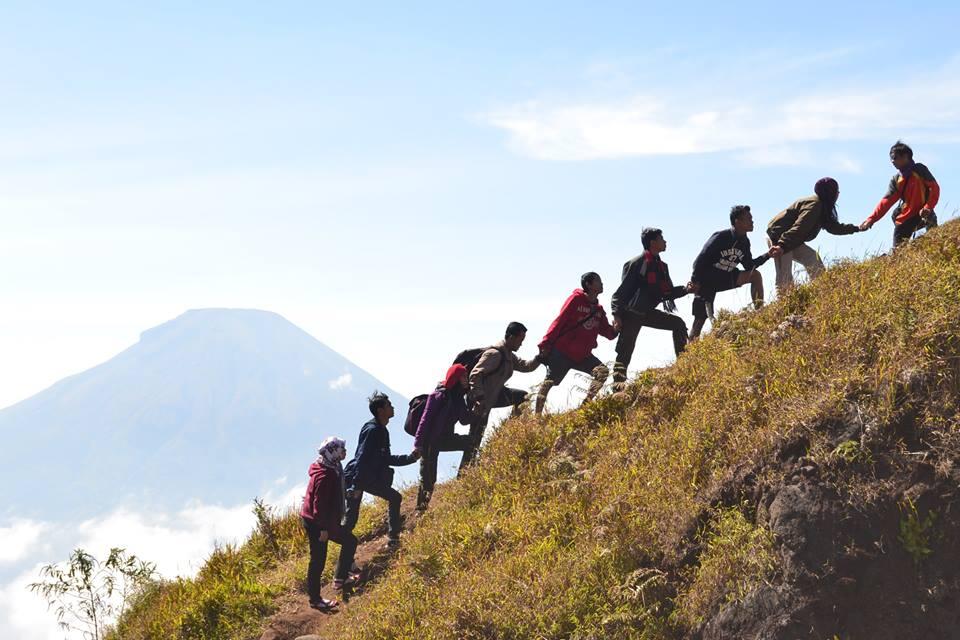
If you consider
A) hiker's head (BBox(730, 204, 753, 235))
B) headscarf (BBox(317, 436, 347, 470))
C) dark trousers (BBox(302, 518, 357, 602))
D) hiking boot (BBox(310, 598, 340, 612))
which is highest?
hiker's head (BBox(730, 204, 753, 235))

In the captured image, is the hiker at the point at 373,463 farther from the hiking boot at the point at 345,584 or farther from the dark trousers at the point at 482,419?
the dark trousers at the point at 482,419

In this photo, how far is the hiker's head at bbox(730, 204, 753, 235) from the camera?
41.7ft

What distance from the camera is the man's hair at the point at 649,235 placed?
1280 centimetres

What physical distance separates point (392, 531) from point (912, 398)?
289 inches

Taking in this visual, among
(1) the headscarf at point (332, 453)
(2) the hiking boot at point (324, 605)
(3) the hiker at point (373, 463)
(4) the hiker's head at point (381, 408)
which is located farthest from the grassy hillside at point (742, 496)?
(4) the hiker's head at point (381, 408)

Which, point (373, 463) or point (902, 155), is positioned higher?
point (902, 155)

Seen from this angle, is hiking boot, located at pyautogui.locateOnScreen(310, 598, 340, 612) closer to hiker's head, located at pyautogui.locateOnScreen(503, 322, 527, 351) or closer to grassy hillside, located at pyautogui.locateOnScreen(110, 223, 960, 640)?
grassy hillside, located at pyautogui.locateOnScreen(110, 223, 960, 640)

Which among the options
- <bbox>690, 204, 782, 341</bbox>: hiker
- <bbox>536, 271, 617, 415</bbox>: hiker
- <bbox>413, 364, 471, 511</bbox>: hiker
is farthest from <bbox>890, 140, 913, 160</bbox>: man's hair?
<bbox>413, 364, 471, 511</bbox>: hiker

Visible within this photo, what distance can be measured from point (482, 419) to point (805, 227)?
212 inches

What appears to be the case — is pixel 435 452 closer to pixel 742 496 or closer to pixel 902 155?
pixel 742 496

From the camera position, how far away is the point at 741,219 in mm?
12719

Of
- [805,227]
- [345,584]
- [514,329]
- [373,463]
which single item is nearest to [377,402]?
[373,463]

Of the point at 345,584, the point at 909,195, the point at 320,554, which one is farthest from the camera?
the point at 909,195

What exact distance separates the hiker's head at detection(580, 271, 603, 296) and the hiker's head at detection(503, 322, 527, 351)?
3.58 ft
